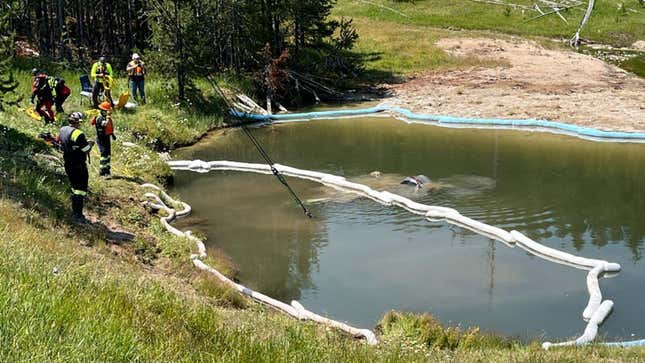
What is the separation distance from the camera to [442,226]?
17625mm

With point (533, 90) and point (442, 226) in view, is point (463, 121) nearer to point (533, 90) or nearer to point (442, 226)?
point (533, 90)

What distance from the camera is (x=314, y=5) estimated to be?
35125mm

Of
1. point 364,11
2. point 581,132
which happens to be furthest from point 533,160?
point 364,11

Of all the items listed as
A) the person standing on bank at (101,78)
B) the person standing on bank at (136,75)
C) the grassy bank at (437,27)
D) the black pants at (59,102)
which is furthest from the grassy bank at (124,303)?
the grassy bank at (437,27)

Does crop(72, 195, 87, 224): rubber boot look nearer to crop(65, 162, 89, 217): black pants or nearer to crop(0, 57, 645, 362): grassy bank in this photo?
crop(65, 162, 89, 217): black pants

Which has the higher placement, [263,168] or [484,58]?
[484,58]

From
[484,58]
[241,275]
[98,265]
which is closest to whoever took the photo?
[98,265]

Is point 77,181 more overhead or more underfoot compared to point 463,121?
more overhead

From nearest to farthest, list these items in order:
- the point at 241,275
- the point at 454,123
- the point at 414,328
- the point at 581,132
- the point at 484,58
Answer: the point at 414,328, the point at 241,275, the point at 581,132, the point at 454,123, the point at 484,58

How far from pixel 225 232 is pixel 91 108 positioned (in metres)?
9.06

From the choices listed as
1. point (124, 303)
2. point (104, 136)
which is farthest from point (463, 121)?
point (124, 303)

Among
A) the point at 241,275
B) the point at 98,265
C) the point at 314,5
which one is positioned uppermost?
the point at 314,5

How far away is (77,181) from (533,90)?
25.8 m

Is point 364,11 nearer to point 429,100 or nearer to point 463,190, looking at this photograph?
point 429,100
